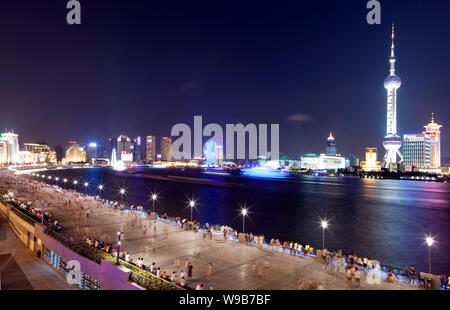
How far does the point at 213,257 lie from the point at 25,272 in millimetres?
12937

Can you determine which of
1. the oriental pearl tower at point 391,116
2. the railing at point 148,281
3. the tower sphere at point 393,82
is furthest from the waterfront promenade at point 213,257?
the tower sphere at point 393,82

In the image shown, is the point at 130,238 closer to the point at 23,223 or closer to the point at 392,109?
the point at 23,223

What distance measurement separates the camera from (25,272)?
60.8 feet

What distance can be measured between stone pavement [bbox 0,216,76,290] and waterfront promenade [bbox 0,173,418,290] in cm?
258

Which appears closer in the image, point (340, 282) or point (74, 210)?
point (340, 282)

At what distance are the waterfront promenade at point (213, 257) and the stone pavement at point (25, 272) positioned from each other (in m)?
2.58

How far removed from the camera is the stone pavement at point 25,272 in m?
16.6

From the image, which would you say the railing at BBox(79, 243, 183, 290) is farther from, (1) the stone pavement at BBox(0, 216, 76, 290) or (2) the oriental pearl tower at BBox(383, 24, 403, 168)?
(2) the oriental pearl tower at BBox(383, 24, 403, 168)

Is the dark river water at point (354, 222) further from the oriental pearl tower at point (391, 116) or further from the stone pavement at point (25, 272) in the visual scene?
the oriental pearl tower at point (391, 116)

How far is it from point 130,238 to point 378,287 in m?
15.5

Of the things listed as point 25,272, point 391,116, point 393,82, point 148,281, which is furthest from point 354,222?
point 393,82

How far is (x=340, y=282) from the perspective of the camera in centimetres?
1302
